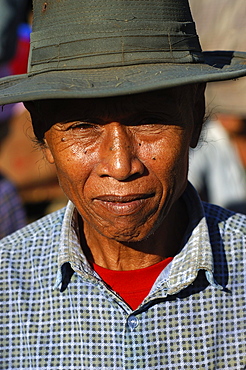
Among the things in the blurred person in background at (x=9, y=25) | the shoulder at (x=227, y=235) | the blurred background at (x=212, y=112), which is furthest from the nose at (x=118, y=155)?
the blurred person in background at (x=9, y=25)

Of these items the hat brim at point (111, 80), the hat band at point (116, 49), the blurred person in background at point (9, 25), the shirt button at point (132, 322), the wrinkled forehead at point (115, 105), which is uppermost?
the blurred person in background at point (9, 25)

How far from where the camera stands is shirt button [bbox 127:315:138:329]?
6.97ft

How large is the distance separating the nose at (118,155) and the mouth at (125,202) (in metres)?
0.09

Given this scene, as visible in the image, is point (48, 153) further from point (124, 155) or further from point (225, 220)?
point (225, 220)

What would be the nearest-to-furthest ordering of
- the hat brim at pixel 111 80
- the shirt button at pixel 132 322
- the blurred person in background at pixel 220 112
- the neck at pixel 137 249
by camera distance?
the hat brim at pixel 111 80
the shirt button at pixel 132 322
the neck at pixel 137 249
the blurred person in background at pixel 220 112

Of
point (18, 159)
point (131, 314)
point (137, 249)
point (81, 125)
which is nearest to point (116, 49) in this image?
point (81, 125)

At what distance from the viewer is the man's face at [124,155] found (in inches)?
78.0

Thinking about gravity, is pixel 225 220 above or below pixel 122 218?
below

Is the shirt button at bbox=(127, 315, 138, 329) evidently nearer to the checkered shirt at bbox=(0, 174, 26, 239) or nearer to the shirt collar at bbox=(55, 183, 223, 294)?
the shirt collar at bbox=(55, 183, 223, 294)

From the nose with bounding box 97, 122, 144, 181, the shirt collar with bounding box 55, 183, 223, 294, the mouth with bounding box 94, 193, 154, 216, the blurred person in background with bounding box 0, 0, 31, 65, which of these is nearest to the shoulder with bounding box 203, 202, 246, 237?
the shirt collar with bounding box 55, 183, 223, 294

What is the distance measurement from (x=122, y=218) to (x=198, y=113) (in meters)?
0.61

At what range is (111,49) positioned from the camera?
188 cm

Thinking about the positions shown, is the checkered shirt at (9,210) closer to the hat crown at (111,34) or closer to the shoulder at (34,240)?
the shoulder at (34,240)

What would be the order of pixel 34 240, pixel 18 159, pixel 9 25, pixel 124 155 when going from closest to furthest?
pixel 124 155 → pixel 34 240 → pixel 9 25 → pixel 18 159
